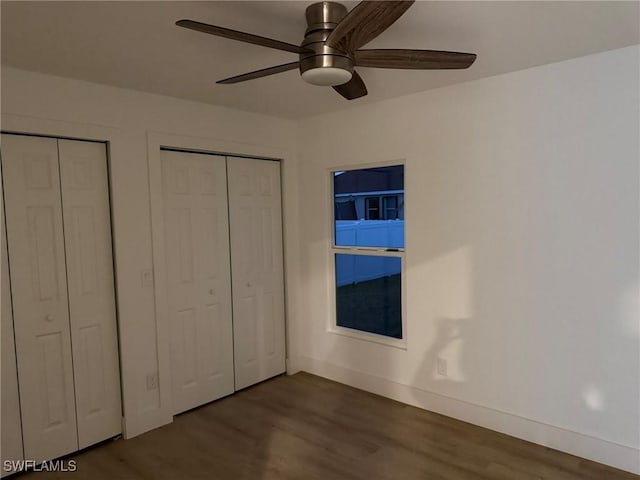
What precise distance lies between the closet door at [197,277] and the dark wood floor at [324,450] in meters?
0.23

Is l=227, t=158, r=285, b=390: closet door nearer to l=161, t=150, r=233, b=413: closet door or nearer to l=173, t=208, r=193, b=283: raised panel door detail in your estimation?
l=161, t=150, r=233, b=413: closet door

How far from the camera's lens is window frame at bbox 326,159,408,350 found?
130 inches

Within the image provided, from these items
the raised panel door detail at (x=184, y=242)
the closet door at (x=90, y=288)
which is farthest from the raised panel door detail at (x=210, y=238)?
the closet door at (x=90, y=288)

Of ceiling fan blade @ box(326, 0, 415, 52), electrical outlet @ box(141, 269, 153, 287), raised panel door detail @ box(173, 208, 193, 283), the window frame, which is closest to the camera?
ceiling fan blade @ box(326, 0, 415, 52)

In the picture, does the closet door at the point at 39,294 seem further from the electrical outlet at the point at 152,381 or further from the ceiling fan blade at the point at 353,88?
the ceiling fan blade at the point at 353,88

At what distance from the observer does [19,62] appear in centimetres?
230

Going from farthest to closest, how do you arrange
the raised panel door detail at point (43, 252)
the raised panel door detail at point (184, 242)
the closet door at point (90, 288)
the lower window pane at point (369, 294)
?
the lower window pane at point (369, 294) < the raised panel door detail at point (184, 242) < the closet door at point (90, 288) < the raised panel door detail at point (43, 252)

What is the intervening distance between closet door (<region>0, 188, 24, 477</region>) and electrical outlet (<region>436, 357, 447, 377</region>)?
266 centimetres

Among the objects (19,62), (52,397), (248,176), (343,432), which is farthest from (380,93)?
(52,397)

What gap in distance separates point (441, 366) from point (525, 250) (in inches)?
40.4

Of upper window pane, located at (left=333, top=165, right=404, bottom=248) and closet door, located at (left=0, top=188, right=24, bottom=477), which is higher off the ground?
upper window pane, located at (left=333, top=165, right=404, bottom=248)

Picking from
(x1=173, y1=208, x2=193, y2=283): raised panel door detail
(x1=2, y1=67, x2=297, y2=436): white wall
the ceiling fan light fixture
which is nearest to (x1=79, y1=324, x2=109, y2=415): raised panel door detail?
(x1=2, y1=67, x2=297, y2=436): white wall

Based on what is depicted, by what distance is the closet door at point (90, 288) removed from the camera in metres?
2.65

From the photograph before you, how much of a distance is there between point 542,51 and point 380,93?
1074 millimetres
